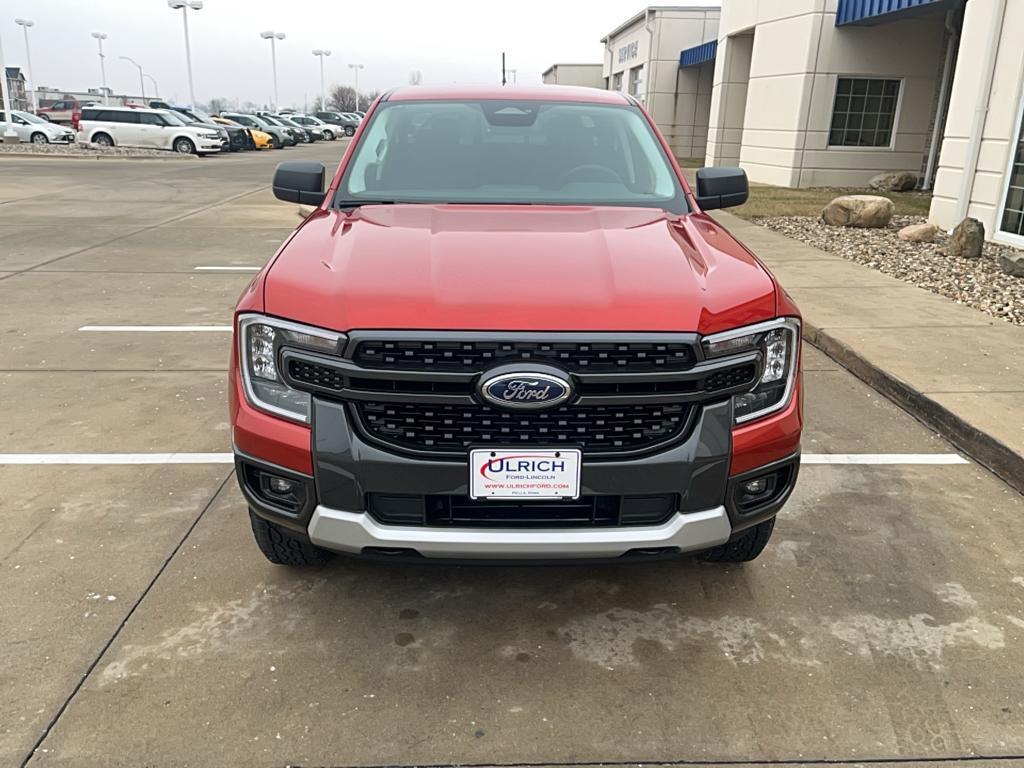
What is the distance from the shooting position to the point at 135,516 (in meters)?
3.70

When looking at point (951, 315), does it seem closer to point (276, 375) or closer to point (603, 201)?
point (603, 201)

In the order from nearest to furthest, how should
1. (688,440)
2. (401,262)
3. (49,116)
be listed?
(688,440) → (401,262) → (49,116)

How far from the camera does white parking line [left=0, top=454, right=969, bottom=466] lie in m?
→ 4.25

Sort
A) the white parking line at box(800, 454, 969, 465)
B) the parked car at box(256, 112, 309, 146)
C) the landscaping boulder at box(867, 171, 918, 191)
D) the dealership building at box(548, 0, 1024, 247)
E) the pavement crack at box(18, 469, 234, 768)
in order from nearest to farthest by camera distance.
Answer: the pavement crack at box(18, 469, 234, 768) < the white parking line at box(800, 454, 969, 465) < the dealership building at box(548, 0, 1024, 247) < the landscaping boulder at box(867, 171, 918, 191) < the parked car at box(256, 112, 309, 146)

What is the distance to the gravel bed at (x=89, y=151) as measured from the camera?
29891 millimetres

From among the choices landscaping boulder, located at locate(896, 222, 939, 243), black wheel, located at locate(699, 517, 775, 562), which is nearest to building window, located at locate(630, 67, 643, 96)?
landscaping boulder, located at locate(896, 222, 939, 243)

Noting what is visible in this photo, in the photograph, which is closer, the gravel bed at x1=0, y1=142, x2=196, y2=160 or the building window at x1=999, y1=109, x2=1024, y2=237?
the building window at x1=999, y1=109, x2=1024, y2=237

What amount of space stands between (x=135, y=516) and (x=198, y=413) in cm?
133

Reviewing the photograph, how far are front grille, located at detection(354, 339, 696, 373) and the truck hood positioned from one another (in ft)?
0.17

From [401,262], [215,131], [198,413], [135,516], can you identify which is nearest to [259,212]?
[198,413]

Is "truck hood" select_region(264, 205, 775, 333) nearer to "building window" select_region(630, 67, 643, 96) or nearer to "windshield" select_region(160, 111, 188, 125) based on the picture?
"windshield" select_region(160, 111, 188, 125)

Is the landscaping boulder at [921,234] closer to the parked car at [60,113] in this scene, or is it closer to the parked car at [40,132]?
the parked car at [40,132]

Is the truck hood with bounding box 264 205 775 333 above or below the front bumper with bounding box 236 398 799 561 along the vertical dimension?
above

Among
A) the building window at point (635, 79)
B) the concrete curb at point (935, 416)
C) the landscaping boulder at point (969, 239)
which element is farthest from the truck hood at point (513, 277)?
the building window at point (635, 79)
